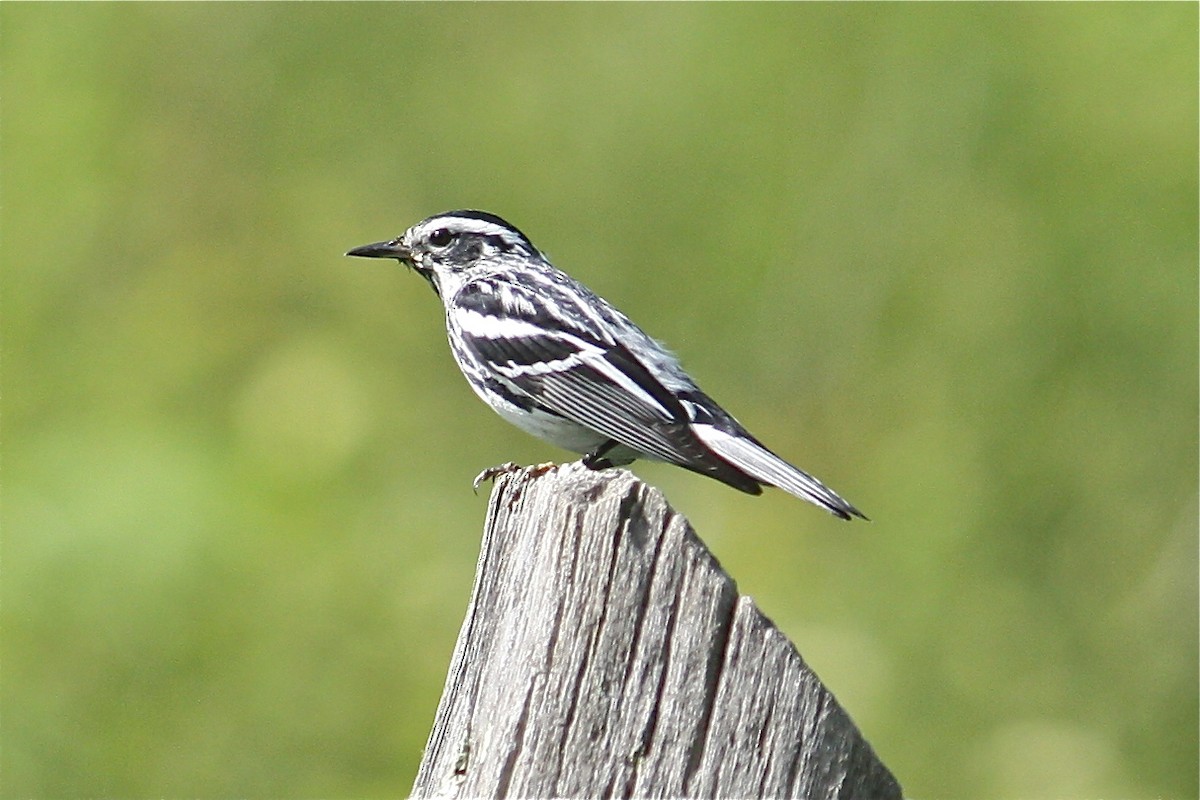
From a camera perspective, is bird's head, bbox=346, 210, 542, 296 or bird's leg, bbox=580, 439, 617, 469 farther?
bird's head, bbox=346, 210, 542, 296

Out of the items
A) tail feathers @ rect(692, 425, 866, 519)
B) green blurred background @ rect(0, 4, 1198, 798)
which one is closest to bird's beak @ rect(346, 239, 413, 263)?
green blurred background @ rect(0, 4, 1198, 798)

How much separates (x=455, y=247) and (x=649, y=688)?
404 cm

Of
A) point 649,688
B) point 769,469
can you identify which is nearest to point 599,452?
point 769,469

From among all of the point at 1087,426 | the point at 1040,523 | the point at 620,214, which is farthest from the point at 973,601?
the point at 620,214

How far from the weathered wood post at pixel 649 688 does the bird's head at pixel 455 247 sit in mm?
3685

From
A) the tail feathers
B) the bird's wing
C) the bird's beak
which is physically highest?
the bird's beak

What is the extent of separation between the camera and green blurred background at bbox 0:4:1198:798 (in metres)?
6.84

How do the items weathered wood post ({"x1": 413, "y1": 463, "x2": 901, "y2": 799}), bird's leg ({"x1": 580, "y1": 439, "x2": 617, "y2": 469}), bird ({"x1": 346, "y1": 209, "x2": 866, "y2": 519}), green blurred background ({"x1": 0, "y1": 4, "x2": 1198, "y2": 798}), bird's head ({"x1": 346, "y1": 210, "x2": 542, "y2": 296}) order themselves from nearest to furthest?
1. weathered wood post ({"x1": 413, "y1": 463, "x2": 901, "y2": 799})
2. bird ({"x1": 346, "y1": 209, "x2": 866, "y2": 519})
3. bird's leg ({"x1": 580, "y1": 439, "x2": 617, "y2": 469})
4. bird's head ({"x1": 346, "y1": 210, "x2": 542, "y2": 296})
5. green blurred background ({"x1": 0, "y1": 4, "x2": 1198, "y2": 798})

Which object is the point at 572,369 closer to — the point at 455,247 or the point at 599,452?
the point at 599,452

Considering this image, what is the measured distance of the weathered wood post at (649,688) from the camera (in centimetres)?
259

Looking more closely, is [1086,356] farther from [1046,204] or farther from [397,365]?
[397,365]

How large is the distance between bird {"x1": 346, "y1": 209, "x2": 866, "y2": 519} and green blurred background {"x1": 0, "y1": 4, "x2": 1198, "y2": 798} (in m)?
1.77

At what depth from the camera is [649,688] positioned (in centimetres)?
261

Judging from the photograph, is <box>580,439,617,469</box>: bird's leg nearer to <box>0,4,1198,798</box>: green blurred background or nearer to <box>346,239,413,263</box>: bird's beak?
<box>346,239,413,263</box>: bird's beak
